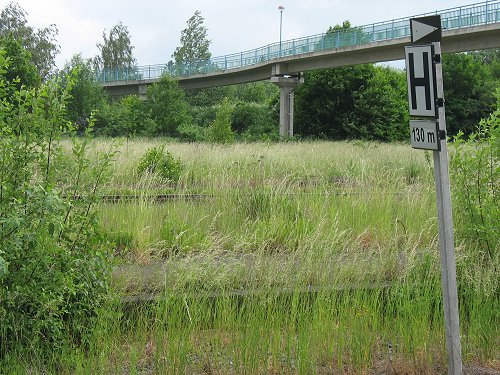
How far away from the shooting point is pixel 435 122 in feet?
13.0

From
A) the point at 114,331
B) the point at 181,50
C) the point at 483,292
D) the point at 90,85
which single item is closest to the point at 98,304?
the point at 114,331

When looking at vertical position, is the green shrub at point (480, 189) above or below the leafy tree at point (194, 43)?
below

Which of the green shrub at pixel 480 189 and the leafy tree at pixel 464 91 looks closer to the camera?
the green shrub at pixel 480 189

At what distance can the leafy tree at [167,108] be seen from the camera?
53.6 meters

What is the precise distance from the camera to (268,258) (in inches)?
236

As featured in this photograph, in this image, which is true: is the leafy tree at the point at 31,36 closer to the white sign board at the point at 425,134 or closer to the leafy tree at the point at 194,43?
the leafy tree at the point at 194,43

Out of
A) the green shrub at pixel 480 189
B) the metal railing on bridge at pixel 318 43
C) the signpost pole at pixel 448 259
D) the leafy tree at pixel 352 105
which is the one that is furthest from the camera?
the leafy tree at pixel 352 105

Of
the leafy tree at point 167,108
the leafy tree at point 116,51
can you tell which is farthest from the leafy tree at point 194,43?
the leafy tree at point 167,108

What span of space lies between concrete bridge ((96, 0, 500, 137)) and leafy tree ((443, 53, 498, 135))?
14.6 m

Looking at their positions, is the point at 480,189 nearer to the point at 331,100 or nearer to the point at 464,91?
the point at 331,100

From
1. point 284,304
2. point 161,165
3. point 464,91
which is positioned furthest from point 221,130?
point 284,304

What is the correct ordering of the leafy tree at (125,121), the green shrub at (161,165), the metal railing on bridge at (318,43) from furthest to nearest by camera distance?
the leafy tree at (125,121)
the metal railing on bridge at (318,43)
the green shrub at (161,165)

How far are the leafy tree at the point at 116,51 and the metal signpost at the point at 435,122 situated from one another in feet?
290

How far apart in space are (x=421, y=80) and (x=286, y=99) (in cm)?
4617
